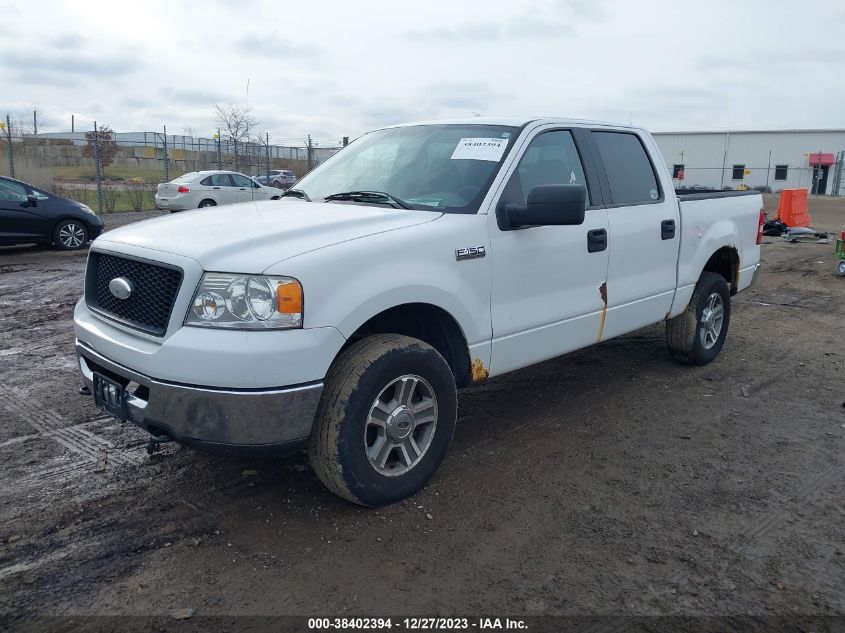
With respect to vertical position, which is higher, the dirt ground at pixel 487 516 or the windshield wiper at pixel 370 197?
the windshield wiper at pixel 370 197

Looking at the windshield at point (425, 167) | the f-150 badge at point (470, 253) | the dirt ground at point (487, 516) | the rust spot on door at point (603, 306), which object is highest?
the windshield at point (425, 167)

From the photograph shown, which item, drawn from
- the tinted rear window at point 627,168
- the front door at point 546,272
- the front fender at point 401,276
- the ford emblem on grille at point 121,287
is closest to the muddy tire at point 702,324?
the tinted rear window at point 627,168

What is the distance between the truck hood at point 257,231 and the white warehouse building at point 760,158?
1892 inches

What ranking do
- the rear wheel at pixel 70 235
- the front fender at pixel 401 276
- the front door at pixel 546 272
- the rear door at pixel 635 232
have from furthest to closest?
the rear wheel at pixel 70 235 → the rear door at pixel 635 232 → the front door at pixel 546 272 → the front fender at pixel 401 276

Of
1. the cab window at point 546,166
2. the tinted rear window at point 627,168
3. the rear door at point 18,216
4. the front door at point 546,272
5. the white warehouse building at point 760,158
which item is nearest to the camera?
the front door at point 546,272

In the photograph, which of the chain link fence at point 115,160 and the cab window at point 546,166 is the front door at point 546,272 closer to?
the cab window at point 546,166

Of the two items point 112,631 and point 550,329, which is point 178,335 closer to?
point 112,631

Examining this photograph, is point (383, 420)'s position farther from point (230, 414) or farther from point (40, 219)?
point (40, 219)

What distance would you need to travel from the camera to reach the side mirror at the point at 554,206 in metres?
3.71

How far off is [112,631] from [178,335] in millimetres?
1176

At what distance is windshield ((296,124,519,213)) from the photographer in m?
4.04

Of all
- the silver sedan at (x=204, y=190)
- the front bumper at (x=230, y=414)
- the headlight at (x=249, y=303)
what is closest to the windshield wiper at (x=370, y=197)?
the headlight at (x=249, y=303)

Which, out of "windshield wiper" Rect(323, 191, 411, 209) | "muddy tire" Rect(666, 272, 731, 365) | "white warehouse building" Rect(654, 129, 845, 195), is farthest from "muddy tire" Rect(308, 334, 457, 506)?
"white warehouse building" Rect(654, 129, 845, 195)

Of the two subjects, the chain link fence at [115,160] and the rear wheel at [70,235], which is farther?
the chain link fence at [115,160]
